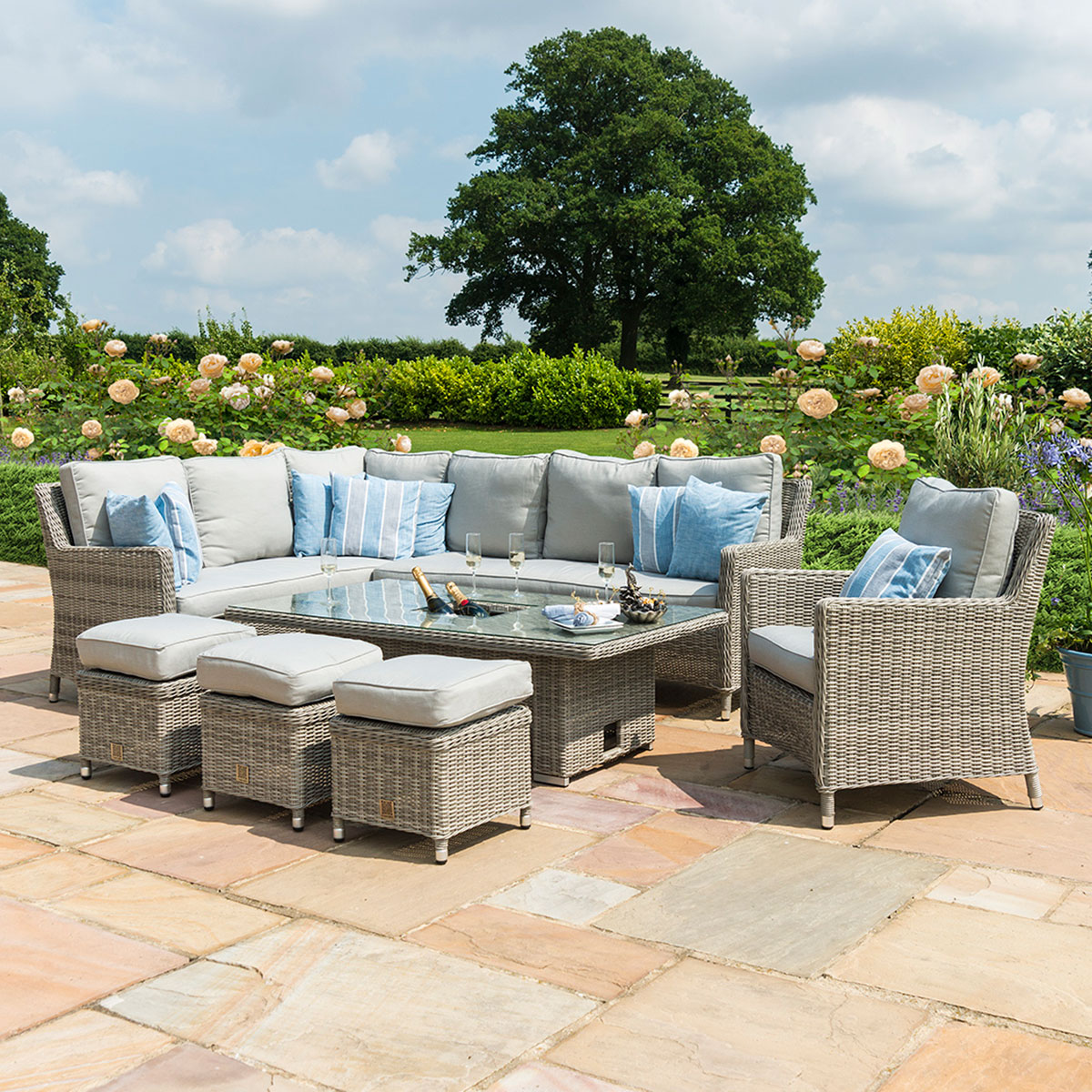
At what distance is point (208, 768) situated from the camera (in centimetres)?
355

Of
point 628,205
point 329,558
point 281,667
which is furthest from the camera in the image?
point 628,205

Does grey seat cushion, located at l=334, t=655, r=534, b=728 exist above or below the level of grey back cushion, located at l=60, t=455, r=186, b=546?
below

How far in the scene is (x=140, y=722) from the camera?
12.3ft

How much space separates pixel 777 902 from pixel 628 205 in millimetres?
24214

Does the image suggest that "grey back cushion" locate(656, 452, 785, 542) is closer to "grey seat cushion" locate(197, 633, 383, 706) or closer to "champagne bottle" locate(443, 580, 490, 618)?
"champagne bottle" locate(443, 580, 490, 618)

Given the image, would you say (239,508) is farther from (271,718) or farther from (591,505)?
(271,718)

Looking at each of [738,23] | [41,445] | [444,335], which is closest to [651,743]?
[738,23]

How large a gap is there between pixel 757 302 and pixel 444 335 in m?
7.47

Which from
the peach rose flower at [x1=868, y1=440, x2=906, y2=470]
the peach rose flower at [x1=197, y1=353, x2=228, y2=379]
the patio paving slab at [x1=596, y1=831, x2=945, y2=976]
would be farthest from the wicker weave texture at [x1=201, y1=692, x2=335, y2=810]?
the peach rose flower at [x1=197, y1=353, x2=228, y2=379]

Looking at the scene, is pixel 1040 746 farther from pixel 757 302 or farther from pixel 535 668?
pixel 757 302

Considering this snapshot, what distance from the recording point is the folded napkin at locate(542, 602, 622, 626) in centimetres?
385

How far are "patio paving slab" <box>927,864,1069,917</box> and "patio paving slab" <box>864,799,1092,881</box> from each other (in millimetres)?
74

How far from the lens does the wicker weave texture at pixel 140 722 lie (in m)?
3.72

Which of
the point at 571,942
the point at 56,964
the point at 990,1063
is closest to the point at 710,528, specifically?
the point at 571,942
